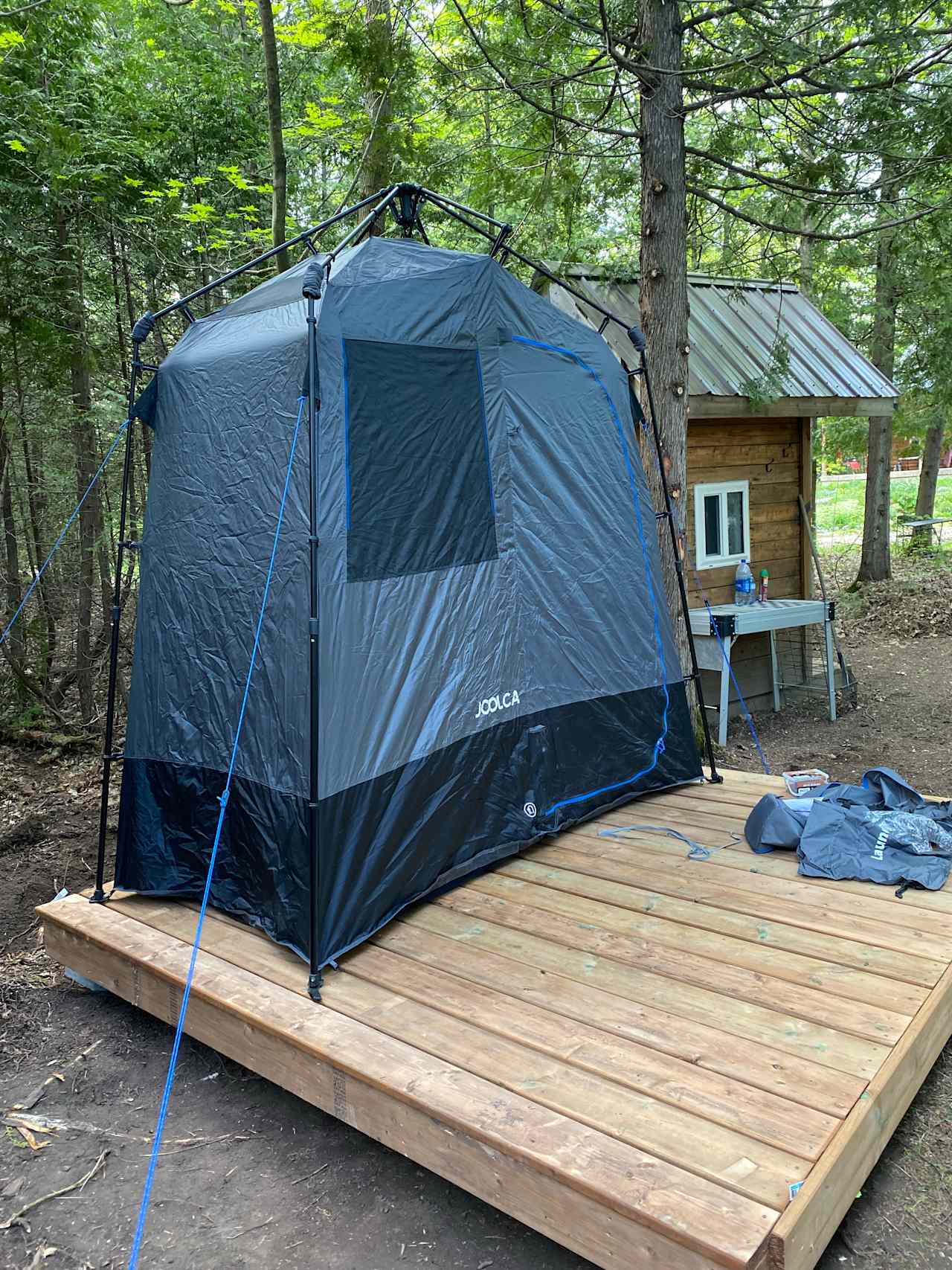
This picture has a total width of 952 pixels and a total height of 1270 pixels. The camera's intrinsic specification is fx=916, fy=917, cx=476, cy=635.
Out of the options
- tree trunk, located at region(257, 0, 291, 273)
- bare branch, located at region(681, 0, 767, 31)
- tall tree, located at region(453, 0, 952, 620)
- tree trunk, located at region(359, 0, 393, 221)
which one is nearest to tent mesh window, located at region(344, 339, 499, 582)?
tree trunk, located at region(359, 0, 393, 221)

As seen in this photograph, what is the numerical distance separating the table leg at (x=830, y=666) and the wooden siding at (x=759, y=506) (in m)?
0.58

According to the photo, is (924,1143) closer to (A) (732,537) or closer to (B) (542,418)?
(B) (542,418)

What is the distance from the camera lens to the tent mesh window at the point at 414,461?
3.12 meters

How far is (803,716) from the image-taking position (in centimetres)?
715

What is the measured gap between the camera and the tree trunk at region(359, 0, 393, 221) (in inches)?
204

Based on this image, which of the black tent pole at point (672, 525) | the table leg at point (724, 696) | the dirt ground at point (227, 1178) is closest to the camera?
the dirt ground at point (227, 1178)

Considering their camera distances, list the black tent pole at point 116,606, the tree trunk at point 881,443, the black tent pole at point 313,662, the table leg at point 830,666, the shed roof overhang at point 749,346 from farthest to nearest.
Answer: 1. the tree trunk at point 881,443
2. the table leg at point 830,666
3. the shed roof overhang at point 749,346
4. the black tent pole at point 116,606
5. the black tent pole at point 313,662

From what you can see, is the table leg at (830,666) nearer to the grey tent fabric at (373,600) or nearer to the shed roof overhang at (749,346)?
the shed roof overhang at (749,346)

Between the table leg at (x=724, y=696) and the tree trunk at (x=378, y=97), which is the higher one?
the tree trunk at (x=378, y=97)

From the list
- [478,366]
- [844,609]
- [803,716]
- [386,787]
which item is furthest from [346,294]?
[844,609]

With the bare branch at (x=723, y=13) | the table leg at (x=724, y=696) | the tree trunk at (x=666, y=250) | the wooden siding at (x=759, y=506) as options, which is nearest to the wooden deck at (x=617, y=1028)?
the tree trunk at (x=666, y=250)

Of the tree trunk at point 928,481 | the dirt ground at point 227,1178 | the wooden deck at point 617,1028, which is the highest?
the tree trunk at point 928,481

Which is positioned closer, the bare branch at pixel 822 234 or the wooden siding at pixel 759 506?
the bare branch at pixel 822 234

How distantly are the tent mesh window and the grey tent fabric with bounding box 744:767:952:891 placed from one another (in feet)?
5.22
